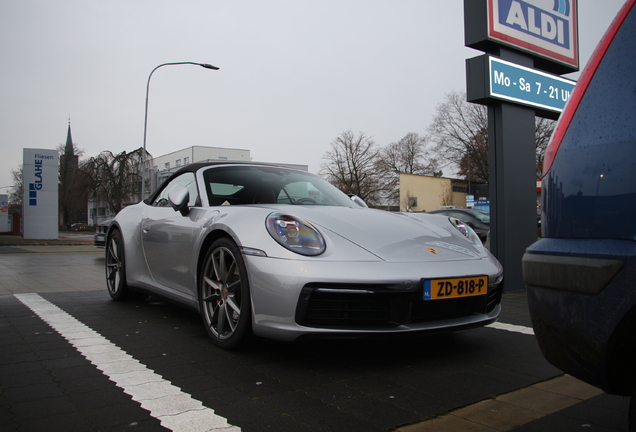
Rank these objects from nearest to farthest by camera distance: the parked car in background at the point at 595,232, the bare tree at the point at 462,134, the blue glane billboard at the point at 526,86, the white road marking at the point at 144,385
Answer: the parked car in background at the point at 595,232, the white road marking at the point at 144,385, the blue glane billboard at the point at 526,86, the bare tree at the point at 462,134

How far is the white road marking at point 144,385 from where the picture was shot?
2.05 metres

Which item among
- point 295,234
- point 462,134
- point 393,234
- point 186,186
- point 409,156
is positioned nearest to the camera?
point 295,234

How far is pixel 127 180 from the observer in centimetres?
4238

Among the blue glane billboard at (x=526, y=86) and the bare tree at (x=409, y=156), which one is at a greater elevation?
the bare tree at (x=409, y=156)

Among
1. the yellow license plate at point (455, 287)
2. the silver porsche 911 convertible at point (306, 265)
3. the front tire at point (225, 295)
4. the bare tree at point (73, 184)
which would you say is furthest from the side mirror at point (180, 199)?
the bare tree at point (73, 184)

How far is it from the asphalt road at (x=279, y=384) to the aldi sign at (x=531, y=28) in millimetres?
3937

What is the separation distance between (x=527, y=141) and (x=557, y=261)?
5463 millimetres

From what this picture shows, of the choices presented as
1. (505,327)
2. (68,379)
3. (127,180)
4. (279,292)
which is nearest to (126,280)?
(68,379)

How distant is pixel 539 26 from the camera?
6777 millimetres

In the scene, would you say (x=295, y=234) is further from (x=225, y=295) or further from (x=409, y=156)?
(x=409, y=156)

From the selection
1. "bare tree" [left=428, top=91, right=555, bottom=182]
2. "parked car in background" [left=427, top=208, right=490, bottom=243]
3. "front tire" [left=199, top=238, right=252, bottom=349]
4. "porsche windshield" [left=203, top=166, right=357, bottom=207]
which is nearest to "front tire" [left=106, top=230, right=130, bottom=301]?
"porsche windshield" [left=203, top=166, right=357, bottom=207]

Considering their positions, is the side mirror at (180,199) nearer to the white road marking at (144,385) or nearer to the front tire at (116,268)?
the white road marking at (144,385)

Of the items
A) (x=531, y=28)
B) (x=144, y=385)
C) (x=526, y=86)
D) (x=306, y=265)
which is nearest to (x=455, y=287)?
(x=306, y=265)

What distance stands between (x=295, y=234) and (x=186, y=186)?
1602mm
